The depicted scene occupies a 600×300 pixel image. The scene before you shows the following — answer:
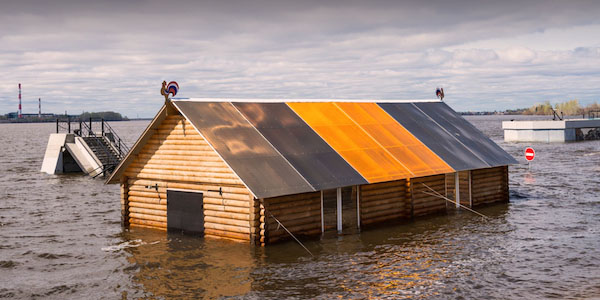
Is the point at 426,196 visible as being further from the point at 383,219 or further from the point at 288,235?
the point at 288,235

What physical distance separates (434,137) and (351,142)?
5695 mm

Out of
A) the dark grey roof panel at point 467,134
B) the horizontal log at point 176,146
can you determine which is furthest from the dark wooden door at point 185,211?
the dark grey roof panel at point 467,134

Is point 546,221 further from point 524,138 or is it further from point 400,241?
point 524,138

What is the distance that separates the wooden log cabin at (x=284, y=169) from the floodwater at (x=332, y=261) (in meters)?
0.78

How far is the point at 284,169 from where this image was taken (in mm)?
23062

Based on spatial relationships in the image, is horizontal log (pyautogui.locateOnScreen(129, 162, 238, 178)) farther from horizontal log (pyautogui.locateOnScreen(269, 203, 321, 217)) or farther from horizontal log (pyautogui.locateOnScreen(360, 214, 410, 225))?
horizontal log (pyautogui.locateOnScreen(360, 214, 410, 225))

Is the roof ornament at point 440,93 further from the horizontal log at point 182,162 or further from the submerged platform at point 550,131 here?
the submerged platform at point 550,131

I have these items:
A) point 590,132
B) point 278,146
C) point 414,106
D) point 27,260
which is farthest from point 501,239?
point 590,132

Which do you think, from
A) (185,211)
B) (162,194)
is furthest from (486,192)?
(162,194)

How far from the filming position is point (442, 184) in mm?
28703

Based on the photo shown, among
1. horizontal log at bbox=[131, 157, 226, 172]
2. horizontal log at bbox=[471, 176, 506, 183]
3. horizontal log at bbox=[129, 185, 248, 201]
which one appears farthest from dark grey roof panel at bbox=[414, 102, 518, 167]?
horizontal log at bbox=[131, 157, 226, 172]

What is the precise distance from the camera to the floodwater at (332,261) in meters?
17.8

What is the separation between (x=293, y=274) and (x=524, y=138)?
81.8 metres

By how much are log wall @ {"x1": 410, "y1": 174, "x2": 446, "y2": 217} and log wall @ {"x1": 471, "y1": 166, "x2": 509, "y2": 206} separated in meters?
2.64
